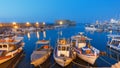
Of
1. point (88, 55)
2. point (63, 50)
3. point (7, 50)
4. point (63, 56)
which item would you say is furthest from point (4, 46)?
point (88, 55)

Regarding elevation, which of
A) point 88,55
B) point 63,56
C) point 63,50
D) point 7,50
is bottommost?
point 88,55

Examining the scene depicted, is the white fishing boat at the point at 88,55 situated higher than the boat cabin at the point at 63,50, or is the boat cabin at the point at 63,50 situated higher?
the boat cabin at the point at 63,50

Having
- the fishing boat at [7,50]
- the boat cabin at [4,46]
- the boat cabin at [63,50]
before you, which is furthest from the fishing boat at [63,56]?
the boat cabin at [4,46]

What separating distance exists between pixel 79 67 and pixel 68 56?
2.08m

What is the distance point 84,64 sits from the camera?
25.8 m

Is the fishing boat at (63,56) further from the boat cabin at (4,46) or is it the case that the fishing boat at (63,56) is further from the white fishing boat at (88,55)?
the boat cabin at (4,46)

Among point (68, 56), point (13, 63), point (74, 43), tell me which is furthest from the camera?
point (74, 43)

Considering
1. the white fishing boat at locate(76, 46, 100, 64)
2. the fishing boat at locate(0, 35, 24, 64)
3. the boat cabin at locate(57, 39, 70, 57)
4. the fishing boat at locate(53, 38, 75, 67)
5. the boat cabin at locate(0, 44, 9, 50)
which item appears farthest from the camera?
the boat cabin at locate(0, 44, 9, 50)

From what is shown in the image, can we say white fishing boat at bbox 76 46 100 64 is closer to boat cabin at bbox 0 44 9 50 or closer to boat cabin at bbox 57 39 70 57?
boat cabin at bbox 57 39 70 57

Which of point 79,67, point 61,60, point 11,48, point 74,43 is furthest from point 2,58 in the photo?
point 74,43

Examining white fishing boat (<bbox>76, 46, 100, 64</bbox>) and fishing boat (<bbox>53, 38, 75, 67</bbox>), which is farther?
white fishing boat (<bbox>76, 46, 100, 64</bbox>)

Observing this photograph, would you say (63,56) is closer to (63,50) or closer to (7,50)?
(63,50)

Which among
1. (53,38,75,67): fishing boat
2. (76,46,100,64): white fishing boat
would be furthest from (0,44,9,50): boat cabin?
(76,46,100,64): white fishing boat

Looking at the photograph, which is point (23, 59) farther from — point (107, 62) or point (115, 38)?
point (115, 38)
